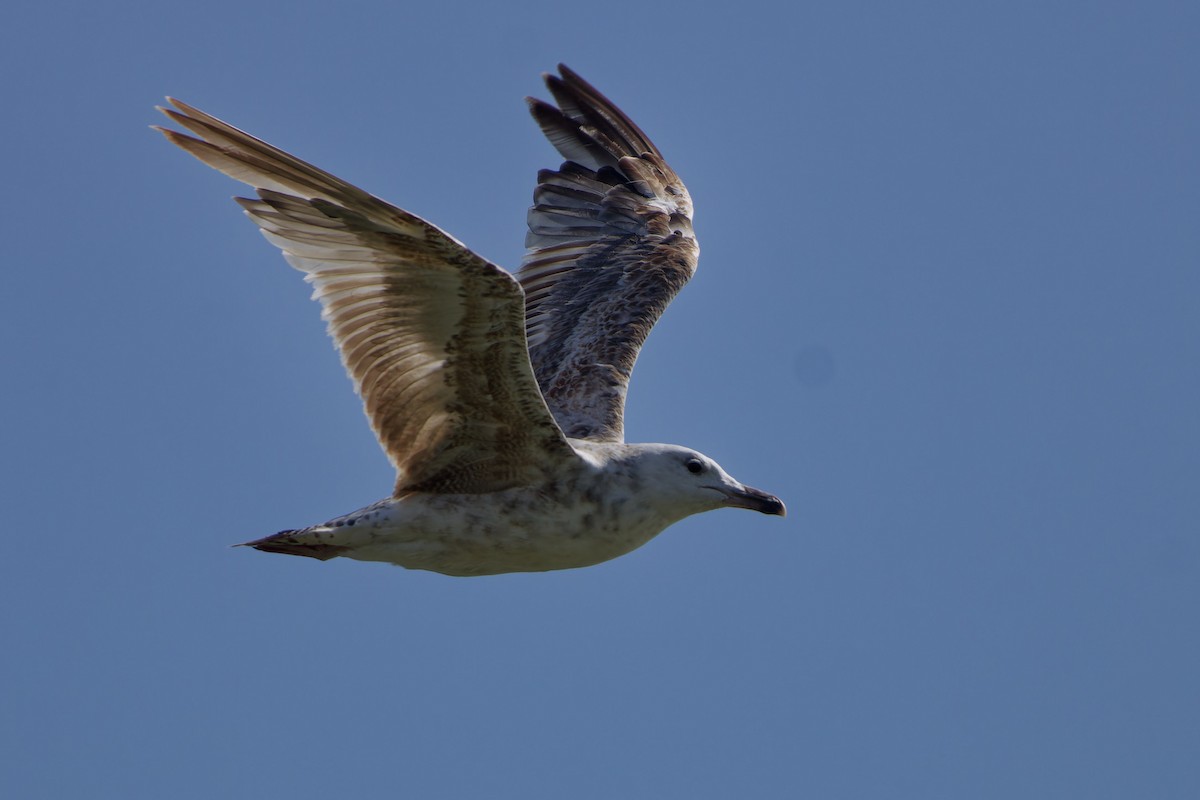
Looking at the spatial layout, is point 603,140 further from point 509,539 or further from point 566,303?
point 509,539

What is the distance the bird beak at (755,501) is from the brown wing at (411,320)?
1.28m

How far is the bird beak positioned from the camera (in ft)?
35.6

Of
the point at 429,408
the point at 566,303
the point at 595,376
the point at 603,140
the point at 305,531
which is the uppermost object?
the point at 603,140

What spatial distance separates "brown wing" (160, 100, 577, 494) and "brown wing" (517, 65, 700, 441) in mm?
1423

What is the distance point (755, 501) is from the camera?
1091 cm

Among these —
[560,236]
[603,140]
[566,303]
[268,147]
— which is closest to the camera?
[268,147]

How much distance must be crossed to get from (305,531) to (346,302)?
144cm

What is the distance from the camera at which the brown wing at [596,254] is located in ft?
40.7

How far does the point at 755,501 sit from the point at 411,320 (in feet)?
8.57

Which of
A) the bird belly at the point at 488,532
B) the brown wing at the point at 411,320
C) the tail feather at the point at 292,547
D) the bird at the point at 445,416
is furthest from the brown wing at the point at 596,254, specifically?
the tail feather at the point at 292,547

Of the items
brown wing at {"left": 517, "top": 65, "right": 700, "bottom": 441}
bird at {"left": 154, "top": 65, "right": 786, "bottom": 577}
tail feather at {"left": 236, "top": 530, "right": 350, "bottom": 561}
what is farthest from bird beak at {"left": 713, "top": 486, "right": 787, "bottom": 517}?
tail feather at {"left": 236, "top": 530, "right": 350, "bottom": 561}

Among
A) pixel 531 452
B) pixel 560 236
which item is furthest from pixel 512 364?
pixel 560 236

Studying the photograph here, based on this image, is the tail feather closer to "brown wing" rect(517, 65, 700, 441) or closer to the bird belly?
the bird belly

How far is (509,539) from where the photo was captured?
1021cm
